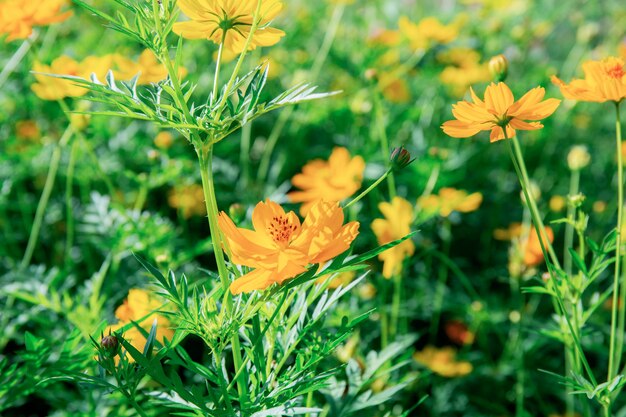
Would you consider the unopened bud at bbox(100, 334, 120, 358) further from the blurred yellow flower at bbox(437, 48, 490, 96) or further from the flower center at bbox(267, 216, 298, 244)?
the blurred yellow flower at bbox(437, 48, 490, 96)

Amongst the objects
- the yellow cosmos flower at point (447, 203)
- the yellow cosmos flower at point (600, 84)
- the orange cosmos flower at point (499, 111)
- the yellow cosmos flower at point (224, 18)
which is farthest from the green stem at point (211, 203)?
the yellow cosmos flower at point (447, 203)

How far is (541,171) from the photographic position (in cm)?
195

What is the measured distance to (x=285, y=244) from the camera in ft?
2.21

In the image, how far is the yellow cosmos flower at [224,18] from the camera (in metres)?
0.63

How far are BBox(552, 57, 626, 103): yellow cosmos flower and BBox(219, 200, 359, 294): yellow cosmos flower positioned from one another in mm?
319

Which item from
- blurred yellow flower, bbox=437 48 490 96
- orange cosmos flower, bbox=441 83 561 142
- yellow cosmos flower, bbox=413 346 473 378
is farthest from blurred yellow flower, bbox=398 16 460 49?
orange cosmos flower, bbox=441 83 561 142

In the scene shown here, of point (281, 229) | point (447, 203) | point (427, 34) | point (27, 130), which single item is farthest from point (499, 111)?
point (27, 130)

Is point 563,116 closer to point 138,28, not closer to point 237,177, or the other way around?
point 237,177

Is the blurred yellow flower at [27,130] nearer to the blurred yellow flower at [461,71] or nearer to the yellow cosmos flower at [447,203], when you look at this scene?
the yellow cosmos flower at [447,203]

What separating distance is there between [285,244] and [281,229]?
0.02 m

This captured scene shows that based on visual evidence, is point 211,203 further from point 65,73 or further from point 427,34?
point 427,34

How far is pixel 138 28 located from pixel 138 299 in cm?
45

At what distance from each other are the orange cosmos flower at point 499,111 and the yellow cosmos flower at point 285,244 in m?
0.16

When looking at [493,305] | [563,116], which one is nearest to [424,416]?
[493,305]
